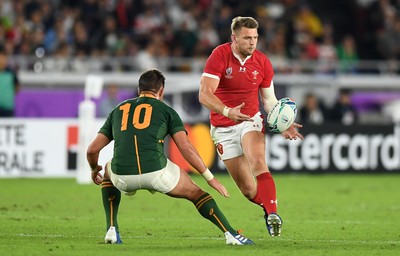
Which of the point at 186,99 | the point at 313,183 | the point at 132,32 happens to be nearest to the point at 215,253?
the point at 313,183

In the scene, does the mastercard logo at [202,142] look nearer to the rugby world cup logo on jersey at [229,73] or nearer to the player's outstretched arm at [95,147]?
the rugby world cup logo on jersey at [229,73]

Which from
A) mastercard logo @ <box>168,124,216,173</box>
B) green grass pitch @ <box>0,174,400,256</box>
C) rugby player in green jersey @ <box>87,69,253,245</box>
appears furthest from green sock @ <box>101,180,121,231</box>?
mastercard logo @ <box>168,124,216,173</box>

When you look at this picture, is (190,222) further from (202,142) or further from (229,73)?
(202,142)

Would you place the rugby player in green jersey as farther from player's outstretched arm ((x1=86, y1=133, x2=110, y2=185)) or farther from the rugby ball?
the rugby ball

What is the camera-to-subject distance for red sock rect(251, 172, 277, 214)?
11.2 meters

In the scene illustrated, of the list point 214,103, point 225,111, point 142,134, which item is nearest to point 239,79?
point 214,103

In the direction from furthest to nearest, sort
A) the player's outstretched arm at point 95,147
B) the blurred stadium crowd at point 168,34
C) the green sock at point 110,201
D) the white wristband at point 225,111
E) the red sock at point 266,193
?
the blurred stadium crowd at point 168,34 → the red sock at point 266,193 → the white wristband at point 225,111 → the green sock at point 110,201 → the player's outstretched arm at point 95,147

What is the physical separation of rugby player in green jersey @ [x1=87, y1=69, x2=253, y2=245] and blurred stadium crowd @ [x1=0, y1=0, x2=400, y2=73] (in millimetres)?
14014

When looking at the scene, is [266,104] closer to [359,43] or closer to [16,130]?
[16,130]

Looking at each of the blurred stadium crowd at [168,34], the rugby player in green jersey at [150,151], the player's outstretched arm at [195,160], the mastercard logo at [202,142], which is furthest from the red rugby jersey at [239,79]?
the blurred stadium crowd at [168,34]

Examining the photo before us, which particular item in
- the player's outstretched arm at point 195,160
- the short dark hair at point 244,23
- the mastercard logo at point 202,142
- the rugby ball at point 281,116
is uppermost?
the short dark hair at point 244,23

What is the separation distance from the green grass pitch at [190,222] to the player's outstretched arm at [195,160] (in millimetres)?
614

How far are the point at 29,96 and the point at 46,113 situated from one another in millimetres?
548

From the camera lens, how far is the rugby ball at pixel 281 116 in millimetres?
11430
